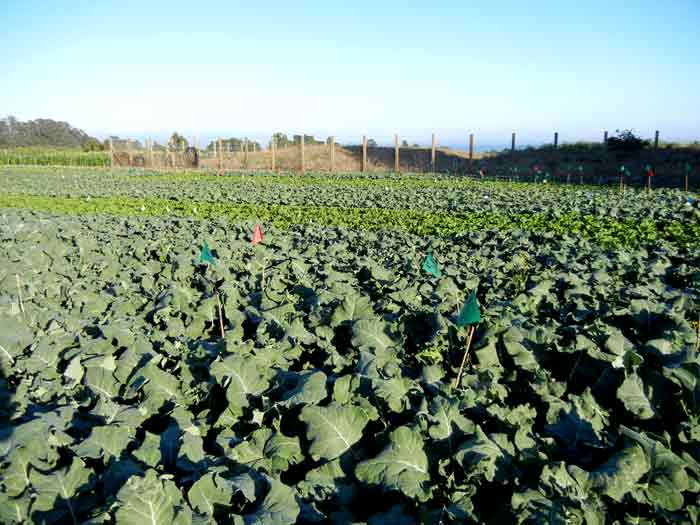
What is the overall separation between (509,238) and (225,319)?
6.48 m

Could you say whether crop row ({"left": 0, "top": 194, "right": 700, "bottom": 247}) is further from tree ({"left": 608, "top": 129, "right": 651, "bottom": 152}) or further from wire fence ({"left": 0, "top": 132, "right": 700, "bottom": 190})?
tree ({"left": 608, "top": 129, "right": 651, "bottom": 152})

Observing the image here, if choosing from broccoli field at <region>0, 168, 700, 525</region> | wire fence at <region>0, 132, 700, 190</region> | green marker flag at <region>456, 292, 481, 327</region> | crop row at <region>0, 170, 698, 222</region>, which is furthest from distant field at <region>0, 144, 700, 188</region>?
green marker flag at <region>456, 292, 481, 327</region>

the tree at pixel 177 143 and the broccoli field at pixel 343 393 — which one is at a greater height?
the tree at pixel 177 143

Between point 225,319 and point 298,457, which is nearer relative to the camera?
point 298,457

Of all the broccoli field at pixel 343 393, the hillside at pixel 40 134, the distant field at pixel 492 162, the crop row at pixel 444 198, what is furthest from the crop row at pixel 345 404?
the hillside at pixel 40 134

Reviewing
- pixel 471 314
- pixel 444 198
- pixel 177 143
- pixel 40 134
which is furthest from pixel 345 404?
pixel 40 134

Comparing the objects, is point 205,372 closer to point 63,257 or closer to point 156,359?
point 156,359

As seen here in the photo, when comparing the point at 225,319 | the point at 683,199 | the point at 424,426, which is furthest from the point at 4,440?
the point at 683,199

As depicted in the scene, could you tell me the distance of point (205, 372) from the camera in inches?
151

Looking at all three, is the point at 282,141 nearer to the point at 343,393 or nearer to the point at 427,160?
the point at 427,160

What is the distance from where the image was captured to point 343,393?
3.09m

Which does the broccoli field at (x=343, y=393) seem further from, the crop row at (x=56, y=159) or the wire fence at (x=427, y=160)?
the crop row at (x=56, y=159)

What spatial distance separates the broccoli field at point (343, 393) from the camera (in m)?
2.31

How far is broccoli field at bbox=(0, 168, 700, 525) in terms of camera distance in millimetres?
2312
